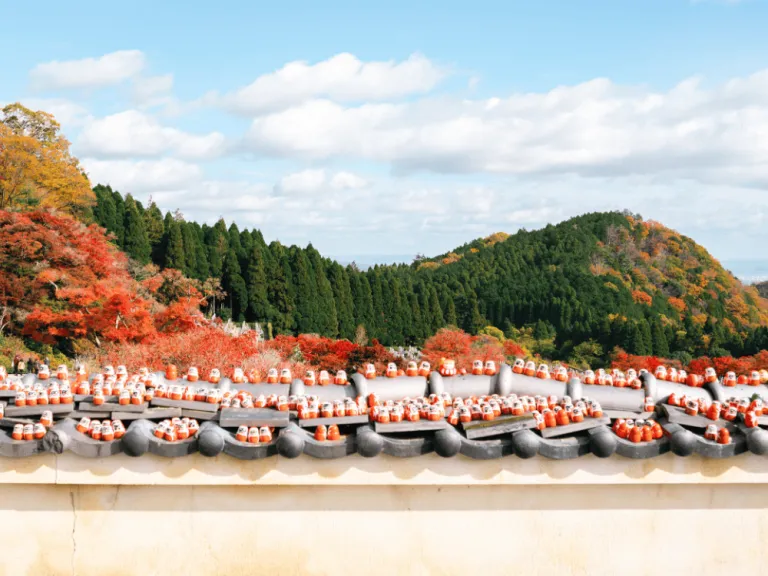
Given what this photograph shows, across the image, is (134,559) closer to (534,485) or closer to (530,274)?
(534,485)

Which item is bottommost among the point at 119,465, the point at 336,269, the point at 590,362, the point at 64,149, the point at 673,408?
the point at 590,362

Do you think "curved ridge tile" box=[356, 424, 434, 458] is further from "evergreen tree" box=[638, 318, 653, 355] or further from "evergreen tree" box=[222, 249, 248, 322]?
"evergreen tree" box=[638, 318, 653, 355]

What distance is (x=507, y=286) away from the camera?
213 ft

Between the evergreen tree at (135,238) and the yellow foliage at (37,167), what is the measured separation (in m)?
2.69

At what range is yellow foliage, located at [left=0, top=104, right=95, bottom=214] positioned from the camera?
2831cm

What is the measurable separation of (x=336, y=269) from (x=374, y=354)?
808 inches

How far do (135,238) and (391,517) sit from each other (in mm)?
31912

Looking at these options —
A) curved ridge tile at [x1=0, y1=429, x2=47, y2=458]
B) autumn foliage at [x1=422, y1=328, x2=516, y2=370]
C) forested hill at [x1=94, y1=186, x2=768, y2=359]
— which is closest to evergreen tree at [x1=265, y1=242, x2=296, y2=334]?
forested hill at [x1=94, y1=186, x2=768, y2=359]

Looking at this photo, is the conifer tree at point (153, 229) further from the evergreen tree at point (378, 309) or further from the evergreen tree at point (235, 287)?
the evergreen tree at point (378, 309)

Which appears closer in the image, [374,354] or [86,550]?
[86,550]

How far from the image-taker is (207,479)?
4617mm

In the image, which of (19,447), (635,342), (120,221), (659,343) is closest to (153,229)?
(120,221)

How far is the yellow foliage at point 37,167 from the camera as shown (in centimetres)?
2831

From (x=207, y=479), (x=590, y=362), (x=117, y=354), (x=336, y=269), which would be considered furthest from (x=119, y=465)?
(x=590, y=362)
